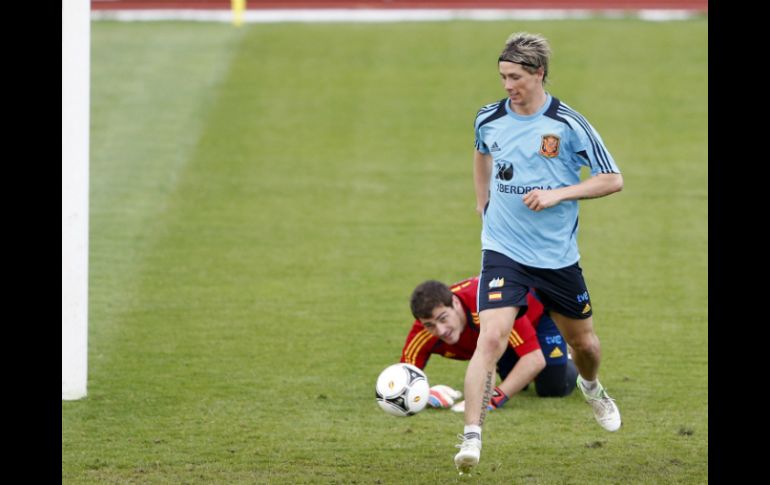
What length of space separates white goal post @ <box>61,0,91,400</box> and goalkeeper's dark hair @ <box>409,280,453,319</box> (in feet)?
8.40

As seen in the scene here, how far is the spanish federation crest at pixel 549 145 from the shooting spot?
23.5 ft

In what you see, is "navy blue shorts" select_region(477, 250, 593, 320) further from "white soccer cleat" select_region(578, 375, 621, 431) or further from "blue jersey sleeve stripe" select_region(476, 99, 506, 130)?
"white soccer cleat" select_region(578, 375, 621, 431)

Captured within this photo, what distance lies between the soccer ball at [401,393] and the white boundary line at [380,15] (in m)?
17.1

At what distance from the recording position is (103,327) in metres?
11.4

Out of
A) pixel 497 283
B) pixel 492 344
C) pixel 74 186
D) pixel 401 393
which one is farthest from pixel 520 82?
pixel 74 186

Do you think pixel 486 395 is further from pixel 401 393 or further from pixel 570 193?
pixel 570 193

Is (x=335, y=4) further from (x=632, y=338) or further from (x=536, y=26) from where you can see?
(x=632, y=338)

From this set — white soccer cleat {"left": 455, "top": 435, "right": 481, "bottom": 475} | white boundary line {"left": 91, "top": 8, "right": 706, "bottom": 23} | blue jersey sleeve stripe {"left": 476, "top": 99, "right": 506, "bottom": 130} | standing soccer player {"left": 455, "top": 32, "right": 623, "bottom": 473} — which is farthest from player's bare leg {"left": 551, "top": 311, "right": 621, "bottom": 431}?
white boundary line {"left": 91, "top": 8, "right": 706, "bottom": 23}

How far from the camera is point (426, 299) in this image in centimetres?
826

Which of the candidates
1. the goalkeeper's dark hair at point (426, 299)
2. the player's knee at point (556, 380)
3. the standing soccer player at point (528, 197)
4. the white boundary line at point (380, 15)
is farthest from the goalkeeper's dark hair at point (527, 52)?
the white boundary line at point (380, 15)

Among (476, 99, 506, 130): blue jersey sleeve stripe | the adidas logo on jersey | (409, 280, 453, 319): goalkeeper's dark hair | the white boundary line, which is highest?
the white boundary line

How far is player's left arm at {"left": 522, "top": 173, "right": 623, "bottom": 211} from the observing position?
277 inches
